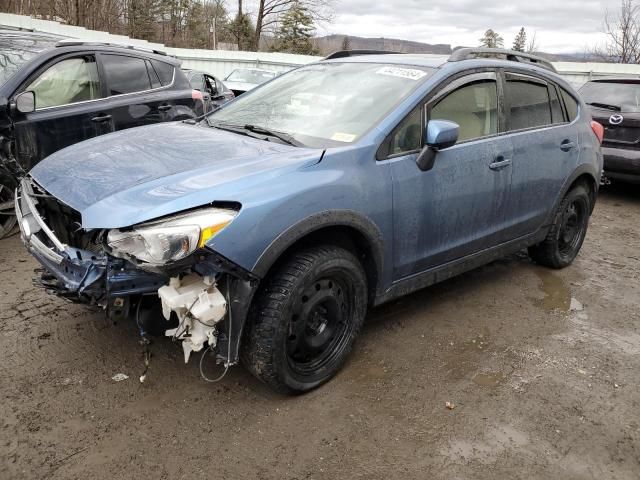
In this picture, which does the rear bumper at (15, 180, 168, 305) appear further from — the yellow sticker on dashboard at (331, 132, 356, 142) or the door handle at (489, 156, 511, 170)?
the door handle at (489, 156, 511, 170)

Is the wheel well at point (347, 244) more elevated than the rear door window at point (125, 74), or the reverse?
the rear door window at point (125, 74)

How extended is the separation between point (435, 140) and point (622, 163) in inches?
225

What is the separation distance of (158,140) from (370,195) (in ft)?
4.36

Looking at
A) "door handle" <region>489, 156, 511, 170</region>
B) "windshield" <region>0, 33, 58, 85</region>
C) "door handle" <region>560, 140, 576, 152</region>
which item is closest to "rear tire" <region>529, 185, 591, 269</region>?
"door handle" <region>560, 140, 576, 152</region>

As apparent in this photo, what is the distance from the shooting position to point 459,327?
3910 millimetres

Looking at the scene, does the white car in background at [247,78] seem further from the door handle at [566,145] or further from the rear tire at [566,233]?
the door handle at [566,145]

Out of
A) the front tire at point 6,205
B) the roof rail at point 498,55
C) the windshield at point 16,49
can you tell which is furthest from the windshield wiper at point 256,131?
the windshield at point 16,49

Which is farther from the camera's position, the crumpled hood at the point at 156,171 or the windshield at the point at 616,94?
the windshield at the point at 616,94

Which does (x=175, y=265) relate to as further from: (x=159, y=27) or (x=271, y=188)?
(x=159, y=27)

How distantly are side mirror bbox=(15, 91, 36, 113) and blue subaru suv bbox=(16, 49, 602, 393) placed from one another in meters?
1.46

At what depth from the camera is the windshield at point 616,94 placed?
779 centimetres

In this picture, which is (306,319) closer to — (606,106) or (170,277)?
(170,277)

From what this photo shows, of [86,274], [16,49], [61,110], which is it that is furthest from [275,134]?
[16,49]

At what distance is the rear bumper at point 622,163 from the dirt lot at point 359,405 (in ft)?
13.7
